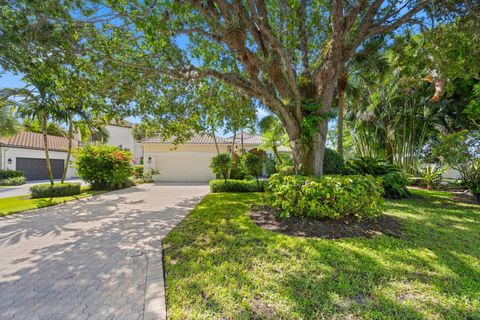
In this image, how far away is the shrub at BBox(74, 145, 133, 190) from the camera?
1223 centimetres

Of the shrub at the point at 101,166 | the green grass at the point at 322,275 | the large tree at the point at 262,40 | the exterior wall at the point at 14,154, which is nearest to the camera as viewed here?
the green grass at the point at 322,275

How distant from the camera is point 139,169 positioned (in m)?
17.8

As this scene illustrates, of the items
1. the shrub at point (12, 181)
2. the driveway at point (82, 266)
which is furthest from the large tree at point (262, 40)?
the shrub at point (12, 181)

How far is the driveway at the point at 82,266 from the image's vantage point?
2.42m

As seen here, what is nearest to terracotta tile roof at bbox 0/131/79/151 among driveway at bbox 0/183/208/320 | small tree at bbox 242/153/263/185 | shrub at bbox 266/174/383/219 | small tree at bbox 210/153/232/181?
driveway at bbox 0/183/208/320

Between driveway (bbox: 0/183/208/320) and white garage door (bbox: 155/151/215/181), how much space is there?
10.8 m

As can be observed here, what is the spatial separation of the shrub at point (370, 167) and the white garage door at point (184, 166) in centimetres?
1090

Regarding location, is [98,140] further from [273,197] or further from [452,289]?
[452,289]

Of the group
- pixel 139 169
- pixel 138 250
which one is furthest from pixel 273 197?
pixel 139 169

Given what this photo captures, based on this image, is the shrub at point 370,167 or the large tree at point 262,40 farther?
the shrub at point 370,167

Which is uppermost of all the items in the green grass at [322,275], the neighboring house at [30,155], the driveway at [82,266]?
the neighboring house at [30,155]

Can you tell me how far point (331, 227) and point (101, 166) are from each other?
1320 cm

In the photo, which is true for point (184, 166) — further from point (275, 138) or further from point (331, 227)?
point (331, 227)

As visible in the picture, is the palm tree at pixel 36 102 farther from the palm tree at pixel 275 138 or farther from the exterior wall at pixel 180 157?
the palm tree at pixel 275 138
